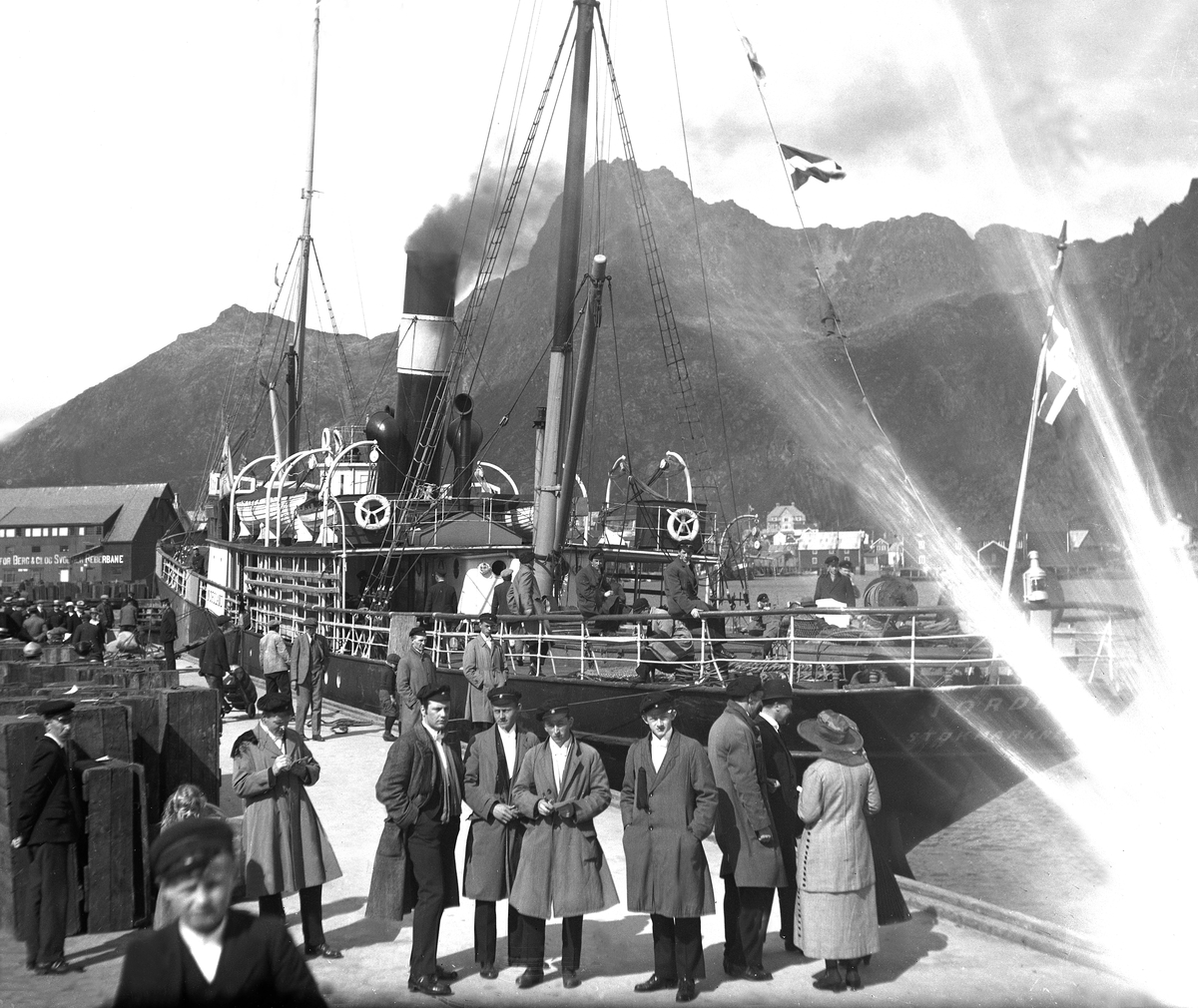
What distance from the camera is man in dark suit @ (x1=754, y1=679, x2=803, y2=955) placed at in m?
7.72

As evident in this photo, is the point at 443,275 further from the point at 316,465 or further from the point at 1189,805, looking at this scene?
the point at 1189,805

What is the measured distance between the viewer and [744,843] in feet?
24.2

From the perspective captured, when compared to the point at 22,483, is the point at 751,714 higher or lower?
lower

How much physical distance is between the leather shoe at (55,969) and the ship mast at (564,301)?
10.7 metres

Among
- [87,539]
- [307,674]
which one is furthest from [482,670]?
[87,539]

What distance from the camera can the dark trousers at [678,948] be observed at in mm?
6812

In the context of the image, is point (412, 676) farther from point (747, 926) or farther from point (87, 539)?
point (87, 539)

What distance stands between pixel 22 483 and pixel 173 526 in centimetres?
11830

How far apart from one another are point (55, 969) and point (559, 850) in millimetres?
2991

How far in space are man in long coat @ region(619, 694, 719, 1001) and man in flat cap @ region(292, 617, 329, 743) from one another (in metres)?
8.52

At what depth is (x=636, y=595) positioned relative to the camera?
20.7 meters

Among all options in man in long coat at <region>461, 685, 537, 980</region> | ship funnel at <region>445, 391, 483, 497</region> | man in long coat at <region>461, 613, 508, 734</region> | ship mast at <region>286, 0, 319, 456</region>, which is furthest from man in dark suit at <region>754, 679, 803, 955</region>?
ship mast at <region>286, 0, 319, 456</region>

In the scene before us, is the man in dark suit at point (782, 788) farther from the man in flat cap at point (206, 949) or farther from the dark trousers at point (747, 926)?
the man in flat cap at point (206, 949)

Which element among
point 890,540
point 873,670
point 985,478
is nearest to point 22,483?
point 890,540
